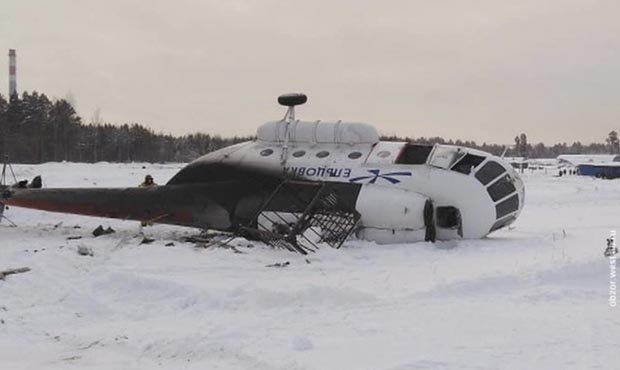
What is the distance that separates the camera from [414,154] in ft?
50.1

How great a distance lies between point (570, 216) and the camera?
23266 mm

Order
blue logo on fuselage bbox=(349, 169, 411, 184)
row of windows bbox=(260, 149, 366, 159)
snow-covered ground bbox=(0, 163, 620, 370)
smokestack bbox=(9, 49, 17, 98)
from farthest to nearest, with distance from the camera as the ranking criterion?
1. smokestack bbox=(9, 49, 17, 98)
2. row of windows bbox=(260, 149, 366, 159)
3. blue logo on fuselage bbox=(349, 169, 411, 184)
4. snow-covered ground bbox=(0, 163, 620, 370)

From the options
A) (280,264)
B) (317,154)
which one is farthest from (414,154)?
(280,264)

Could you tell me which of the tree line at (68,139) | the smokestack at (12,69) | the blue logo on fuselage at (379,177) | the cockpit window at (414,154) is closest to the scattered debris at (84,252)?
the blue logo on fuselage at (379,177)

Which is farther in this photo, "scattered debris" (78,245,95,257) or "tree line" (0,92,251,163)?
"tree line" (0,92,251,163)

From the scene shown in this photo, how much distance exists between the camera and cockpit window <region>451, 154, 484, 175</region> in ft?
47.9

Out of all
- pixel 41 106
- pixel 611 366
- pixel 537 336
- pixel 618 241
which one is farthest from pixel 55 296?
pixel 41 106

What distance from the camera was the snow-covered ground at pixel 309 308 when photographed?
5973 millimetres

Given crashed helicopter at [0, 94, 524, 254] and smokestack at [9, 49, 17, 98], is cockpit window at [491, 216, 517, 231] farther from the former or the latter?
smokestack at [9, 49, 17, 98]

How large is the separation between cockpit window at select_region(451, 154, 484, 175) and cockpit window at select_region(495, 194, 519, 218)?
1085 millimetres

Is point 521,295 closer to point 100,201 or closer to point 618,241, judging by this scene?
point 618,241

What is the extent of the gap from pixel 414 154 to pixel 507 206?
2.53 m

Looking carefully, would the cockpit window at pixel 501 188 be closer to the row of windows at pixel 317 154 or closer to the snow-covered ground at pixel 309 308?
the snow-covered ground at pixel 309 308

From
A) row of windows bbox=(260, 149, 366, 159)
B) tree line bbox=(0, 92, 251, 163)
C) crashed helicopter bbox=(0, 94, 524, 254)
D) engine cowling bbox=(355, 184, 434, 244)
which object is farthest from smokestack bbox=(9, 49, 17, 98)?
engine cowling bbox=(355, 184, 434, 244)
